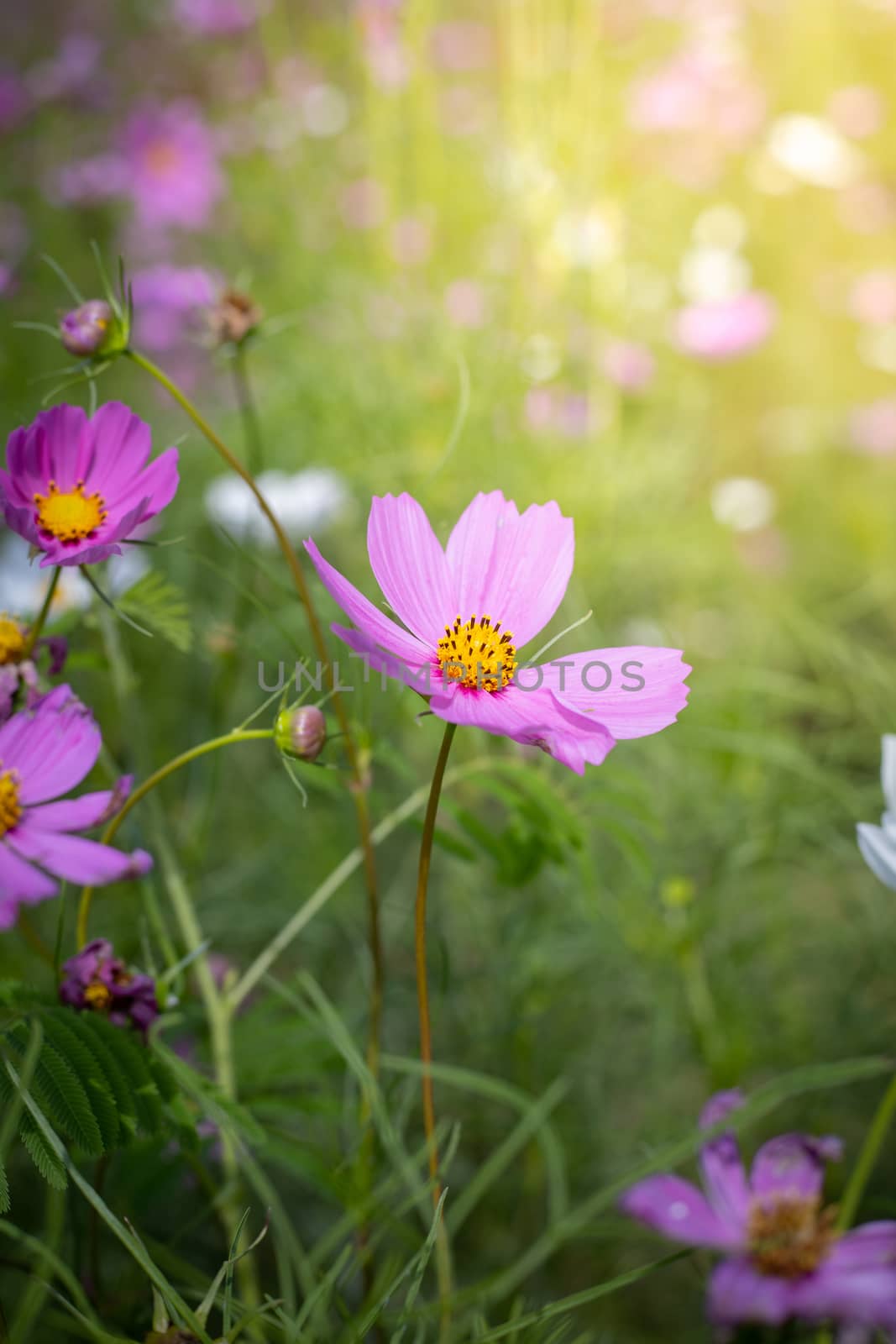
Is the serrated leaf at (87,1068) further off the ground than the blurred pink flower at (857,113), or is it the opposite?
the blurred pink flower at (857,113)

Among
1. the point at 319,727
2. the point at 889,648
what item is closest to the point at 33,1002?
the point at 319,727

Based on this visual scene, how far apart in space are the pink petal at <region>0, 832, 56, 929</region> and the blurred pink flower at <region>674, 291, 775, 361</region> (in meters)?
1.53

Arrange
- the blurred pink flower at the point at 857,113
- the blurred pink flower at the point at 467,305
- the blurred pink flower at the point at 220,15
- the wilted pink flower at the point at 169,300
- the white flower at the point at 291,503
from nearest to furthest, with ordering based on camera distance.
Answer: the wilted pink flower at the point at 169,300 < the white flower at the point at 291,503 < the blurred pink flower at the point at 467,305 < the blurred pink flower at the point at 220,15 < the blurred pink flower at the point at 857,113

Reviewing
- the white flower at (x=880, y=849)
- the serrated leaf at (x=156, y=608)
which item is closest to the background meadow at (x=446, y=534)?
the serrated leaf at (x=156, y=608)

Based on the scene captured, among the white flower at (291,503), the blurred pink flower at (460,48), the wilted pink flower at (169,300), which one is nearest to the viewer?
the wilted pink flower at (169,300)

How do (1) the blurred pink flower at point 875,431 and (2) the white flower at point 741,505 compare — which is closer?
(2) the white flower at point 741,505

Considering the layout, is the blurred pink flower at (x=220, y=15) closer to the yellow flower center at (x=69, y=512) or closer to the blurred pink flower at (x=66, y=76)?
the blurred pink flower at (x=66, y=76)

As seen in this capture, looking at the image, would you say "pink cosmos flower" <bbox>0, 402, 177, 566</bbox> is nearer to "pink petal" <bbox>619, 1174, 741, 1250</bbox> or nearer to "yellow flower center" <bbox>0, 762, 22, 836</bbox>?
"yellow flower center" <bbox>0, 762, 22, 836</bbox>

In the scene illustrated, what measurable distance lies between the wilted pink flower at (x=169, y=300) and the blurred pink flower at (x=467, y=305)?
0.30m

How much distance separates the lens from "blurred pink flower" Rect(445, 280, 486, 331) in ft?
4.33

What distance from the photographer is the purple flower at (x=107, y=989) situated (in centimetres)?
35

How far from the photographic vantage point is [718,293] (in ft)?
5.90

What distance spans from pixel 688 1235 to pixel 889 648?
110cm

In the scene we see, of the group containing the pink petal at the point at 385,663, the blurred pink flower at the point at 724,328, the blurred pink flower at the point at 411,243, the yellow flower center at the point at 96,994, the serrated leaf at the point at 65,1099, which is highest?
the blurred pink flower at the point at 724,328
